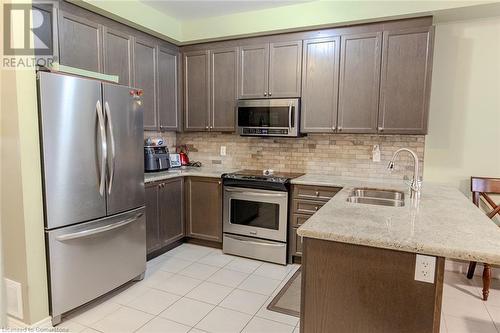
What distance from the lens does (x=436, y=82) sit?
310 centimetres

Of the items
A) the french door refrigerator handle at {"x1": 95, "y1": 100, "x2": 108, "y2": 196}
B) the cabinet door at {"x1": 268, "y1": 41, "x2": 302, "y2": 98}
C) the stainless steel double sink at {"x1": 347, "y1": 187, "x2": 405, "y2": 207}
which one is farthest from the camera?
the cabinet door at {"x1": 268, "y1": 41, "x2": 302, "y2": 98}

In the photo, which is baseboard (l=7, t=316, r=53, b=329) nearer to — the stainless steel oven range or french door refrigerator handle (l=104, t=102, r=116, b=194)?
french door refrigerator handle (l=104, t=102, r=116, b=194)

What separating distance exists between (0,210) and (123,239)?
87cm

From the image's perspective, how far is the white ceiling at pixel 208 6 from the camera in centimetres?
318

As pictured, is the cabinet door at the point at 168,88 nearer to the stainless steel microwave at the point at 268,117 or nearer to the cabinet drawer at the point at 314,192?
the stainless steel microwave at the point at 268,117

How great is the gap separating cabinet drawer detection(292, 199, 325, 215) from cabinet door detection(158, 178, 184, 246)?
1.34 meters

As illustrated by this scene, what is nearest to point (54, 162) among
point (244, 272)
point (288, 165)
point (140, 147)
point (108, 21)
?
point (140, 147)

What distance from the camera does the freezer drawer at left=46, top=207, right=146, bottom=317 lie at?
2.17 m

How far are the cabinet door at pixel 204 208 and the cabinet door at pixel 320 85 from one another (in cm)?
124

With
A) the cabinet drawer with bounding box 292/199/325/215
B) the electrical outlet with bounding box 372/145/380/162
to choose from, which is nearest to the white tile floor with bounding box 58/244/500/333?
the cabinet drawer with bounding box 292/199/325/215

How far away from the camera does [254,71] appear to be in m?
3.55

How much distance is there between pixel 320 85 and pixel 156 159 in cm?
198

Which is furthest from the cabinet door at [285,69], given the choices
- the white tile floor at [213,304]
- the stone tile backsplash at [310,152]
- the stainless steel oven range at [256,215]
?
the white tile floor at [213,304]

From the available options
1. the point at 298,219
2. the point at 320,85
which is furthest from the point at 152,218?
the point at 320,85
